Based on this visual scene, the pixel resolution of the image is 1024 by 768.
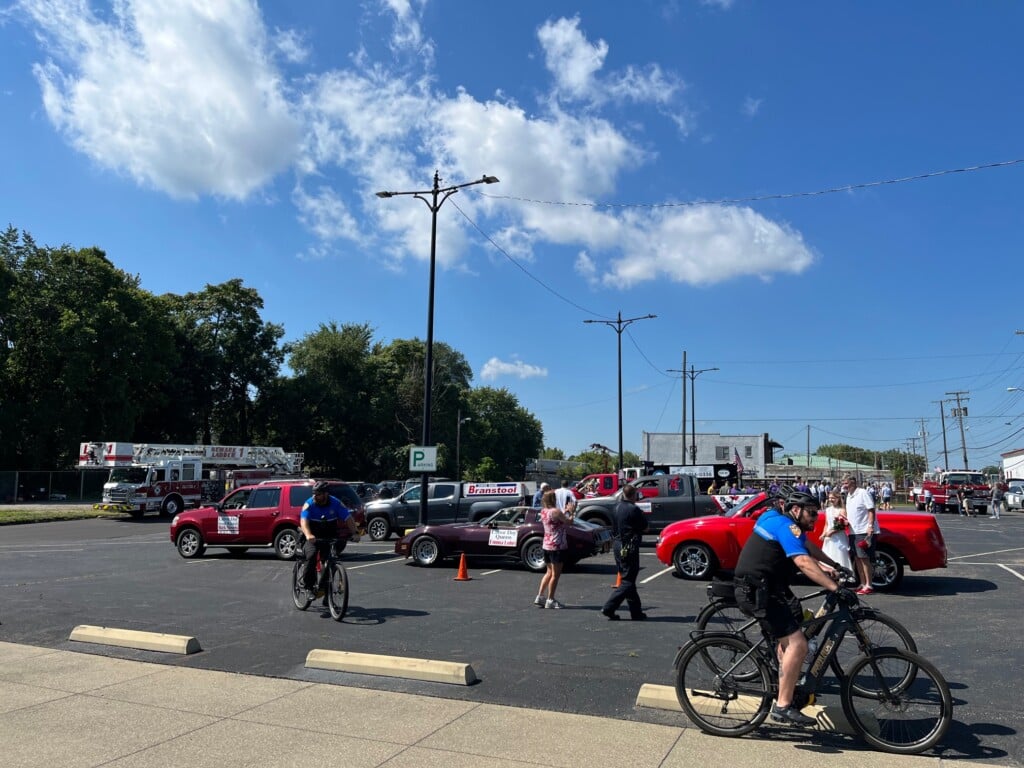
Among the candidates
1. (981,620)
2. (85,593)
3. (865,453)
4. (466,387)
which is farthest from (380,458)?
A: (865,453)

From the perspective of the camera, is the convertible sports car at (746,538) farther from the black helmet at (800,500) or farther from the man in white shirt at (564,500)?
the black helmet at (800,500)

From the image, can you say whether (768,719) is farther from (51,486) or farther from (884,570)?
(51,486)

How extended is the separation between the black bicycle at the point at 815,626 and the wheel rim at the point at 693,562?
6895 millimetres

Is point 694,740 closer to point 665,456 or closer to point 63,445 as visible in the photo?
point 63,445

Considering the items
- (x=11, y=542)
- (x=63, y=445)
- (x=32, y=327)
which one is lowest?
(x=11, y=542)

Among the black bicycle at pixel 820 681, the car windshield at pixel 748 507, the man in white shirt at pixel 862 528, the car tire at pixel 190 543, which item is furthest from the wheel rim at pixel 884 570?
the car tire at pixel 190 543

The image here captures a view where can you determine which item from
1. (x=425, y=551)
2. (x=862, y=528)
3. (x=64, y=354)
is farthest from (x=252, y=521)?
(x=64, y=354)

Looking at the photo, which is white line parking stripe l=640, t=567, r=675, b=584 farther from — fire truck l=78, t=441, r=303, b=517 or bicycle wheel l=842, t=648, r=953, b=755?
fire truck l=78, t=441, r=303, b=517

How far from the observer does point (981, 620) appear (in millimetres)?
9664

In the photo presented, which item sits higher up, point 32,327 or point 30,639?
point 32,327

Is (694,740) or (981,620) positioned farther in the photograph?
(981,620)

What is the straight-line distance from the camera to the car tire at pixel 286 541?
16.8 m

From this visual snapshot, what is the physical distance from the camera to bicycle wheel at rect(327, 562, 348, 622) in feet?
31.7

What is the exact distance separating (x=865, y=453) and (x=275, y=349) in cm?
16482
